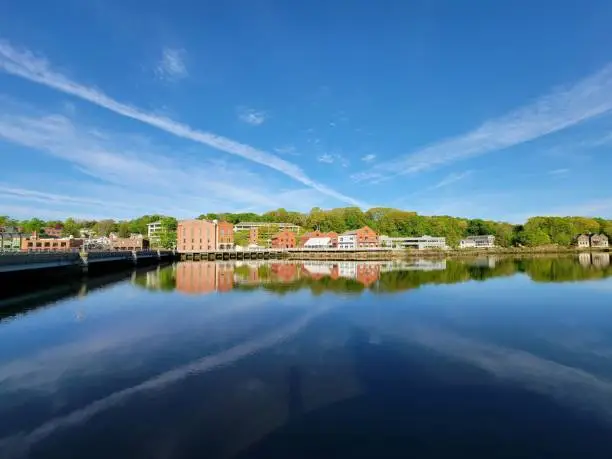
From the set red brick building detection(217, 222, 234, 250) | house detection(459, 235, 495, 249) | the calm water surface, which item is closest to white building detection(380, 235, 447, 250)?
house detection(459, 235, 495, 249)

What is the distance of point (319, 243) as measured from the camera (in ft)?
400

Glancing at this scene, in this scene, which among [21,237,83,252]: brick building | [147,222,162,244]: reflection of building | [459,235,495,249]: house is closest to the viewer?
[21,237,83,252]: brick building

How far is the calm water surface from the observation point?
8.33m

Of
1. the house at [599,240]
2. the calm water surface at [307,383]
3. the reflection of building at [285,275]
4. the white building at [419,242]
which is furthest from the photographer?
the house at [599,240]

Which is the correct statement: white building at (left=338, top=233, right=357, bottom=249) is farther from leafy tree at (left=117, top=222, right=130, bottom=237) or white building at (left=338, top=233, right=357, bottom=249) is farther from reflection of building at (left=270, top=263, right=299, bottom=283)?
leafy tree at (left=117, top=222, right=130, bottom=237)

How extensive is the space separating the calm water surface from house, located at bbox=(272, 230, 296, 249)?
103 m

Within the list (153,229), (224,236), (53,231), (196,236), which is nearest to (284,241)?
(224,236)

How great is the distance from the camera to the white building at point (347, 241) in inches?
4754

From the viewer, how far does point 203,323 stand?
68.0 feet

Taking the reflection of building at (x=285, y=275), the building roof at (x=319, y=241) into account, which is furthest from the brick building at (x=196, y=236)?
the reflection of building at (x=285, y=275)

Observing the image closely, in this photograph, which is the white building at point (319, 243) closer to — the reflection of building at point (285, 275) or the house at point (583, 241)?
the reflection of building at point (285, 275)

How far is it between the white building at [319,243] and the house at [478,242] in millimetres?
50281

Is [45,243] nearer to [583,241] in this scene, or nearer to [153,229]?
[153,229]

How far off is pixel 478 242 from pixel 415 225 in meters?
26.1
